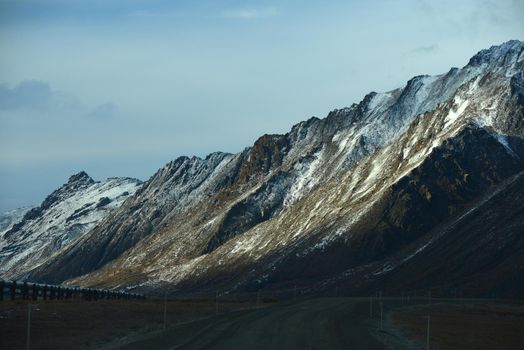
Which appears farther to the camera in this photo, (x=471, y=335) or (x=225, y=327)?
(x=471, y=335)

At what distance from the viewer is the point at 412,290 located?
200 metres

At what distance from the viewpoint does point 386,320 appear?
82.6 meters

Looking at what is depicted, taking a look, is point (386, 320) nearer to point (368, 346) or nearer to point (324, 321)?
point (324, 321)

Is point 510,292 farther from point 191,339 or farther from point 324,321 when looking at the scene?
point 191,339

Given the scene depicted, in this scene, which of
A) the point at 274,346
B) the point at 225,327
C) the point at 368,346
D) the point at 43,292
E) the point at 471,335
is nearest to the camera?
the point at 274,346

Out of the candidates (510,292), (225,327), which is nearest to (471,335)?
(225,327)

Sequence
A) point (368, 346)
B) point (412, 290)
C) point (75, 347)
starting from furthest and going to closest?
point (412, 290), point (368, 346), point (75, 347)

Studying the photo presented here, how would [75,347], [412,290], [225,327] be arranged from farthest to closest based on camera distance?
[412,290] → [225,327] → [75,347]

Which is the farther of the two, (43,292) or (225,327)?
(43,292)

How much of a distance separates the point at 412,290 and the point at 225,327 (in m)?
144

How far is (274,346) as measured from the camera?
47.4m

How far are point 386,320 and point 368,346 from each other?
108 ft

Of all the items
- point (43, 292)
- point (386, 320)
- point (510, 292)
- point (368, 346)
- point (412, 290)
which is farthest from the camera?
point (412, 290)

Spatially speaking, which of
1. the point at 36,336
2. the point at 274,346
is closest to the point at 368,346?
the point at 274,346
